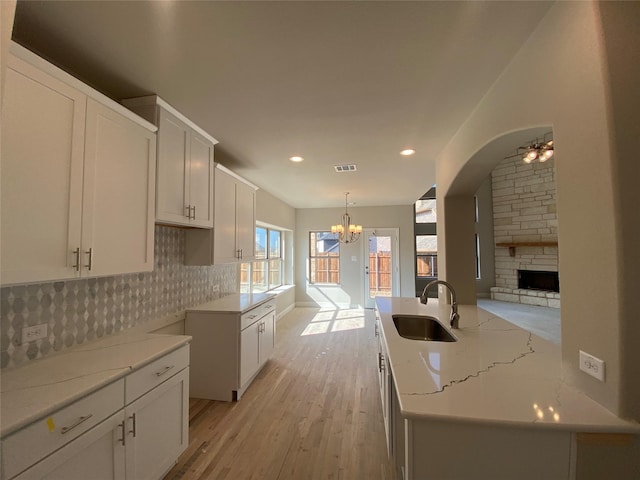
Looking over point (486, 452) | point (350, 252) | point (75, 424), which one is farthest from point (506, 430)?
point (350, 252)

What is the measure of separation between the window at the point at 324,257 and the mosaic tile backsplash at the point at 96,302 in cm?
421

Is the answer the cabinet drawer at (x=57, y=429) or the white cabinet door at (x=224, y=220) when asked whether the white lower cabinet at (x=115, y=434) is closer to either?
the cabinet drawer at (x=57, y=429)

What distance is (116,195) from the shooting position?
5.37ft

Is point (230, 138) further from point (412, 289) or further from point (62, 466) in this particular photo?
point (412, 289)

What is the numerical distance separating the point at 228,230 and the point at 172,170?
1.03 metres

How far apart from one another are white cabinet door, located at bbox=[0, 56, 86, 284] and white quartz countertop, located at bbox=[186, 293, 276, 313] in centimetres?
149

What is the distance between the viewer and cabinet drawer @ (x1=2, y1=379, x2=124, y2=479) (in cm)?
95

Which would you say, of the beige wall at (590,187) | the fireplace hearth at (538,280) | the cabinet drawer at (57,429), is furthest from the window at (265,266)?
the fireplace hearth at (538,280)

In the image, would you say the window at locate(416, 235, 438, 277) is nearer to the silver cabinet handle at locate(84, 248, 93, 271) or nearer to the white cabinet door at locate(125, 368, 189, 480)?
the white cabinet door at locate(125, 368, 189, 480)

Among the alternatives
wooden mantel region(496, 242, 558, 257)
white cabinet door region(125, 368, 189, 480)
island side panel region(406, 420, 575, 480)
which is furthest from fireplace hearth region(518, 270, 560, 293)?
white cabinet door region(125, 368, 189, 480)

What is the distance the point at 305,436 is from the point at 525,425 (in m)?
1.77

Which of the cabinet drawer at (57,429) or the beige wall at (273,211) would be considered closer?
the cabinet drawer at (57,429)

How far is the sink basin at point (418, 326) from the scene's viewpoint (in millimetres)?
2307

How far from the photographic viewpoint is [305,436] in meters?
2.17
